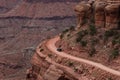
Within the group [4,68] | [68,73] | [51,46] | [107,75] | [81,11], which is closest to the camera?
[107,75]

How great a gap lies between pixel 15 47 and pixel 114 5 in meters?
135

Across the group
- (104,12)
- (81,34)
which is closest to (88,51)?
(81,34)

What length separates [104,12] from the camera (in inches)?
2192

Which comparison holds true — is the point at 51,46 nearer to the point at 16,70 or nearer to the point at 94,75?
the point at 94,75

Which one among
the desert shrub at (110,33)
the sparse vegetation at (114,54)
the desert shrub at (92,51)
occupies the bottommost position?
the desert shrub at (92,51)

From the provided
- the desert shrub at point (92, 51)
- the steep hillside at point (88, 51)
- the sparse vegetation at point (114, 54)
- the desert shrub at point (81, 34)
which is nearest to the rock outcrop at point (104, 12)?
the steep hillside at point (88, 51)

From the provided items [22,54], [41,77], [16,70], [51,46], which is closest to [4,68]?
[16,70]

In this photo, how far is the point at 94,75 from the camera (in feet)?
148

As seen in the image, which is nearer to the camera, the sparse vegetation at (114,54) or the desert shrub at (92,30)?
the sparse vegetation at (114,54)

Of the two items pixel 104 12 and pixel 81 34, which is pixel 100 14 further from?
pixel 81 34

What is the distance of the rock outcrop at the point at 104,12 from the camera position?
176 feet

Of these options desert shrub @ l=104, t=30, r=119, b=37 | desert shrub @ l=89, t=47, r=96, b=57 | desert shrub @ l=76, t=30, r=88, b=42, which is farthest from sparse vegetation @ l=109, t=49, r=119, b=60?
desert shrub @ l=76, t=30, r=88, b=42

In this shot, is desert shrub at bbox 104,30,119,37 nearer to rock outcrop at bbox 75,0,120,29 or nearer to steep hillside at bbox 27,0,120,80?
steep hillside at bbox 27,0,120,80

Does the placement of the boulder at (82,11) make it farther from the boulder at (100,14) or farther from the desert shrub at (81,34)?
the boulder at (100,14)
